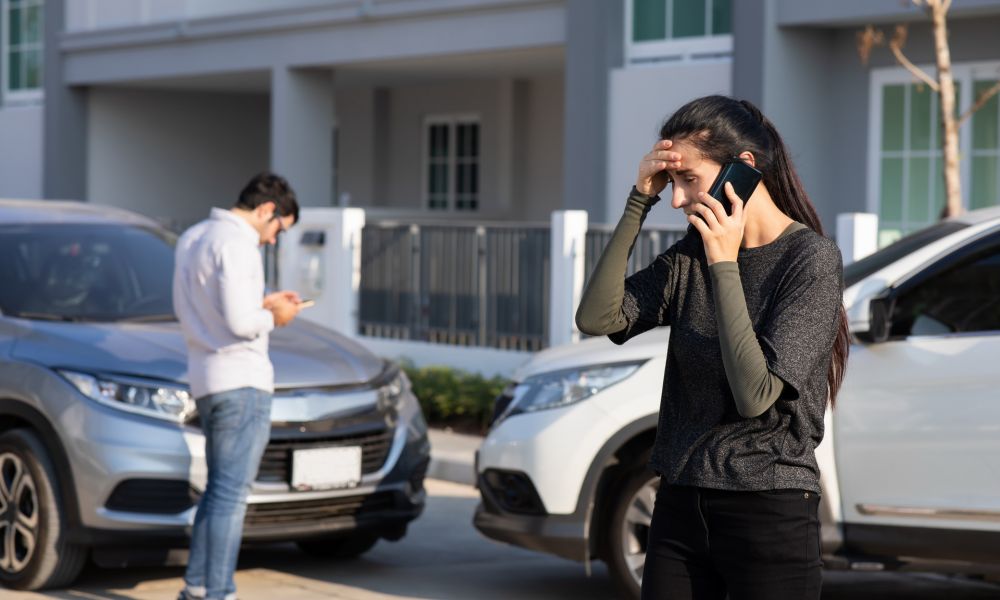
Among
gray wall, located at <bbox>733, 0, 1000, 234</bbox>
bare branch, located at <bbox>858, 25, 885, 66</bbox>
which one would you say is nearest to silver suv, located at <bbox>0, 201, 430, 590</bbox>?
bare branch, located at <bbox>858, 25, 885, 66</bbox>

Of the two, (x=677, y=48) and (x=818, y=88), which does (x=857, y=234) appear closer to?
(x=818, y=88)

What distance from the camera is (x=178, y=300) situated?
6.22m

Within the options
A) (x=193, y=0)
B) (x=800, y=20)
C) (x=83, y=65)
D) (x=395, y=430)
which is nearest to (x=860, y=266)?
(x=395, y=430)

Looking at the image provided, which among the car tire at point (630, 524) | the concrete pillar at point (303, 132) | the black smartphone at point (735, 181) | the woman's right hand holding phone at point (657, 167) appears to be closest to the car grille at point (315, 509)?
the car tire at point (630, 524)

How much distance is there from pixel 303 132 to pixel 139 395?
11.9 m

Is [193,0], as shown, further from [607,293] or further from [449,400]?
[607,293]

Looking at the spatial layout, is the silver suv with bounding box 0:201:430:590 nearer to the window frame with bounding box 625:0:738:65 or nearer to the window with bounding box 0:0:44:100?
the window frame with bounding box 625:0:738:65

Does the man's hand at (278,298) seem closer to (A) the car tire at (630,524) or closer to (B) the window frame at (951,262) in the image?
(A) the car tire at (630,524)

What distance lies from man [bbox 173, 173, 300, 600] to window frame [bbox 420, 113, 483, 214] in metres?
14.8

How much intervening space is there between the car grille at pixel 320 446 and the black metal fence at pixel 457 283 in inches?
242

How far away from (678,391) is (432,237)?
10907mm

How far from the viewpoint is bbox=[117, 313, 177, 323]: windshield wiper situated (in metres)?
7.43

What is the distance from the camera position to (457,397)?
12.5 m

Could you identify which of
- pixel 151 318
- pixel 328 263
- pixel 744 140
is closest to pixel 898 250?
pixel 744 140
